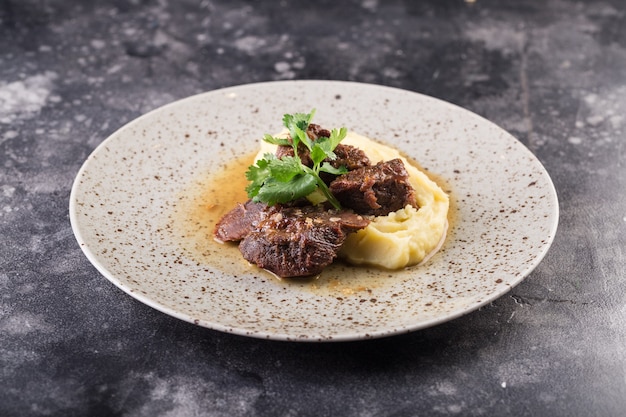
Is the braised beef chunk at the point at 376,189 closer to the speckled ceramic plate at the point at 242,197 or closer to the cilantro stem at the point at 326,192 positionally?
the cilantro stem at the point at 326,192

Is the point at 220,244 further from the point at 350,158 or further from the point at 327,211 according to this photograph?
the point at 350,158

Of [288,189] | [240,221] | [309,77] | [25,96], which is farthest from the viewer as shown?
[309,77]

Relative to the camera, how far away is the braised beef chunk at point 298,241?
4254 mm

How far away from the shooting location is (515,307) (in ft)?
14.5

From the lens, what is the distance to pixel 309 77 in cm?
699

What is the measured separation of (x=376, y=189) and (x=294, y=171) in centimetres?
47

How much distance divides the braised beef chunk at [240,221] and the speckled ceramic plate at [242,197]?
73 millimetres

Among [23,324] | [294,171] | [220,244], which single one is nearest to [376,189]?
[294,171]

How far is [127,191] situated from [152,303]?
1.30m

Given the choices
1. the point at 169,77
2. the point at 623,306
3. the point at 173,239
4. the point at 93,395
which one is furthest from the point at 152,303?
the point at 169,77

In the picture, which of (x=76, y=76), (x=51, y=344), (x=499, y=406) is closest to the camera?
(x=499, y=406)

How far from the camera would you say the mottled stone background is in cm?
384

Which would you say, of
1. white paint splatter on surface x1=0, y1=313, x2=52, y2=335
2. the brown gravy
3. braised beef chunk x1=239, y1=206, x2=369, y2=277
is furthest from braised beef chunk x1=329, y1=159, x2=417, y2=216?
white paint splatter on surface x1=0, y1=313, x2=52, y2=335

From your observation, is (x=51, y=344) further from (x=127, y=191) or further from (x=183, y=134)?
(x=183, y=134)
